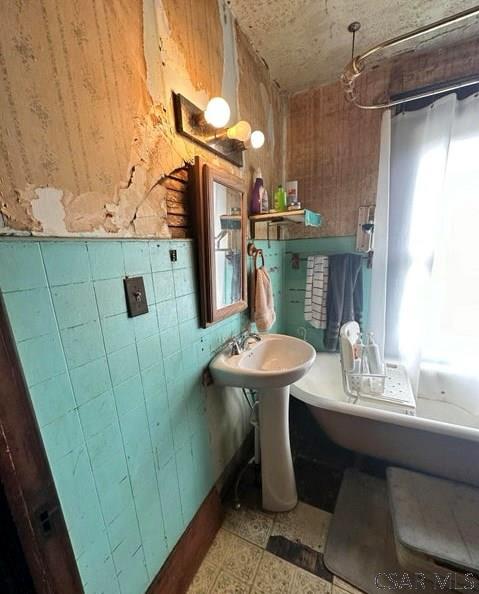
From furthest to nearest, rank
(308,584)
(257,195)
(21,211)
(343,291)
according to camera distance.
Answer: (343,291) → (257,195) → (308,584) → (21,211)

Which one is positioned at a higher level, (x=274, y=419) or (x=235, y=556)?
(x=274, y=419)

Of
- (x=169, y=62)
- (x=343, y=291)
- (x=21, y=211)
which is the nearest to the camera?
(x=21, y=211)

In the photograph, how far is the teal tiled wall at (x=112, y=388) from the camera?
61cm

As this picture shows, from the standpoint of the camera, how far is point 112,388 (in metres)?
0.78

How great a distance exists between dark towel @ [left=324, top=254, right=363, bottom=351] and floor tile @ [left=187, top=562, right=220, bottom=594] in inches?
61.5

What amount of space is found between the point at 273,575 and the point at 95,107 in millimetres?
1949

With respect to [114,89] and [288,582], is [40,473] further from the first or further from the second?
[288,582]

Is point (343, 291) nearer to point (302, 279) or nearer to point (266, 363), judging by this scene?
point (302, 279)

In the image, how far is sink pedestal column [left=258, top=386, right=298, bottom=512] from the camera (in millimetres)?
1330

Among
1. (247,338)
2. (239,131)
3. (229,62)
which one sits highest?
(229,62)

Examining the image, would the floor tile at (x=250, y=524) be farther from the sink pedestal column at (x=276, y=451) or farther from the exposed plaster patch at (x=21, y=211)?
the exposed plaster patch at (x=21, y=211)

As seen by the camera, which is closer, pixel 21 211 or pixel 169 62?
pixel 21 211

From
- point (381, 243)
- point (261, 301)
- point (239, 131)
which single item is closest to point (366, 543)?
point (261, 301)

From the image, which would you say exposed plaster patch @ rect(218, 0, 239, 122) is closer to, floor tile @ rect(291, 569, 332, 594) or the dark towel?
the dark towel
